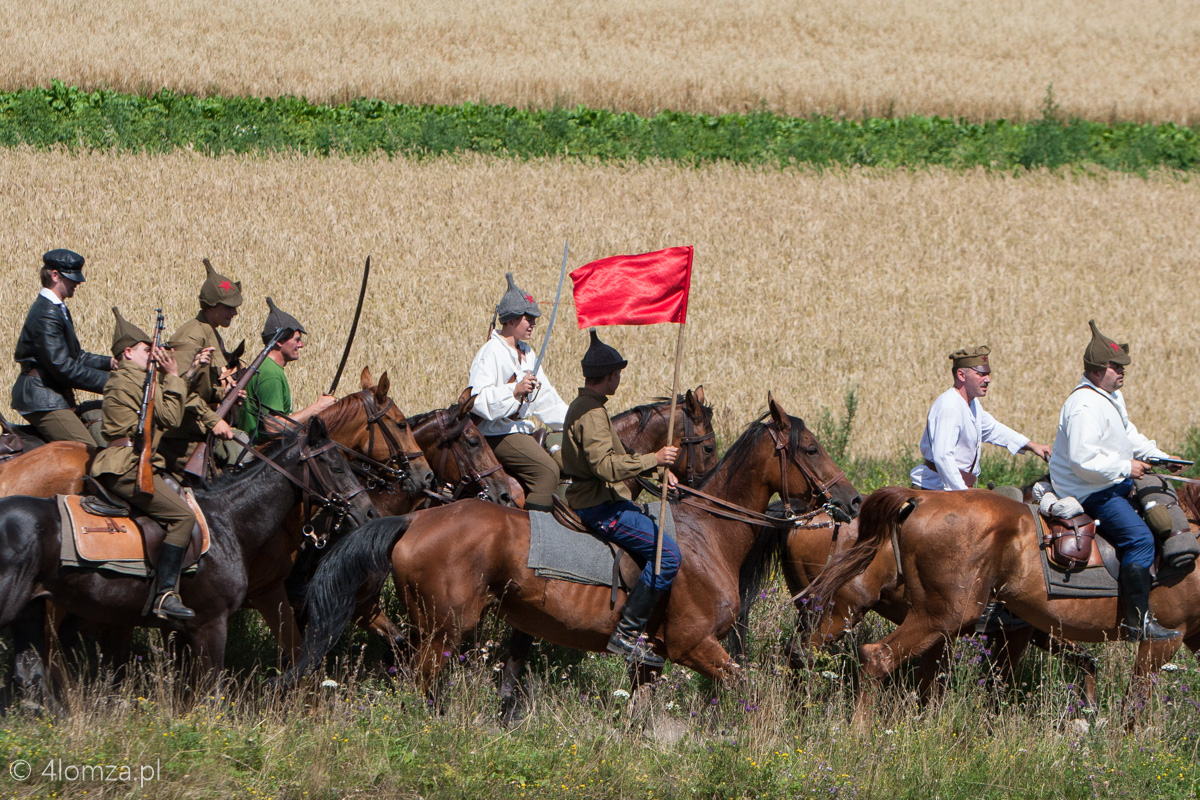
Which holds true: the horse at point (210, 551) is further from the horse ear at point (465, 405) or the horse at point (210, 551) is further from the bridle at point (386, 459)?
the horse ear at point (465, 405)

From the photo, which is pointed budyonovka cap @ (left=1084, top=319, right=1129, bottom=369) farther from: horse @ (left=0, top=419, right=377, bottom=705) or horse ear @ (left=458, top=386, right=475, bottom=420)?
horse @ (left=0, top=419, right=377, bottom=705)

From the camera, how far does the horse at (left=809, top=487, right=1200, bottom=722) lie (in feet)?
25.8

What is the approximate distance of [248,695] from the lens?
7863 millimetres

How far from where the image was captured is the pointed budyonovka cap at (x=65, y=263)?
862 centimetres

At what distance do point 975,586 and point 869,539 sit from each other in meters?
0.75

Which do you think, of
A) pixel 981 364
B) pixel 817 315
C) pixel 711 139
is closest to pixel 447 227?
pixel 817 315

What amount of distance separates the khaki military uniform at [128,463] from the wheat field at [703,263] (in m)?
7.89

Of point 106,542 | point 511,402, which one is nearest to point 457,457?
point 511,402

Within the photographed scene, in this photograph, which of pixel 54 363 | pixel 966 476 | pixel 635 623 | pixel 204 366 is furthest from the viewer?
pixel 966 476

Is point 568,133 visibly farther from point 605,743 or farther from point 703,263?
point 605,743

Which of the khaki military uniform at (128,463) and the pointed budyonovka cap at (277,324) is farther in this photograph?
the pointed budyonovka cap at (277,324)

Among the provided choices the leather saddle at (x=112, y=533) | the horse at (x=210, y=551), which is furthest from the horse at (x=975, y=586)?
the leather saddle at (x=112, y=533)

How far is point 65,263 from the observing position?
8.70 metres

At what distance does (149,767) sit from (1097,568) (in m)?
5.91
